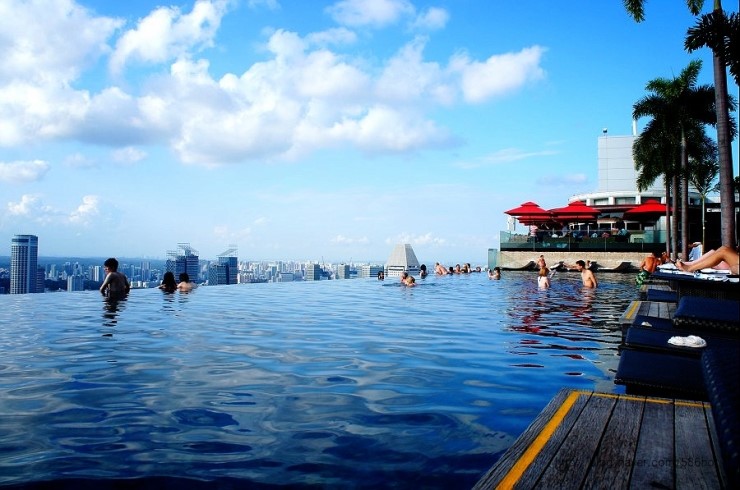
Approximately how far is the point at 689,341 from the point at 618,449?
2.72m

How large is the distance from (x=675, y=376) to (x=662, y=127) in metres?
33.4

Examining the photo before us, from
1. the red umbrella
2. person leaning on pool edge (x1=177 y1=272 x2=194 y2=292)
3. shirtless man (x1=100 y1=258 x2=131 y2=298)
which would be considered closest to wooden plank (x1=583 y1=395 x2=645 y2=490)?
shirtless man (x1=100 y1=258 x2=131 y2=298)

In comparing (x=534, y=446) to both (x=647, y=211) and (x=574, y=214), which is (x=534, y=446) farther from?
(x=647, y=211)

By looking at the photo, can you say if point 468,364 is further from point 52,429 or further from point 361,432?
point 52,429

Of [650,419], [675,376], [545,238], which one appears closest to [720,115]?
[675,376]

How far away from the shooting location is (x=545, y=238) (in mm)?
40906

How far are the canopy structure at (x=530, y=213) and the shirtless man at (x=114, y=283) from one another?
104 feet

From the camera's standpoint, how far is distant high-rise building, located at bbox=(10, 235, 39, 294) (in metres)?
68.1

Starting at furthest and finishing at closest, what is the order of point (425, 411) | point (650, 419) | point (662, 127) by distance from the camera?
point (662, 127), point (425, 411), point (650, 419)

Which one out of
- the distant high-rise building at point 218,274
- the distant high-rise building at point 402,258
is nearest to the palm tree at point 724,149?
the distant high-rise building at point 402,258

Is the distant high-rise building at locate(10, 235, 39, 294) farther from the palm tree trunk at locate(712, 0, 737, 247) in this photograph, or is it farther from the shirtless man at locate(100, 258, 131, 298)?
the palm tree trunk at locate(712, 0, 737, 247)

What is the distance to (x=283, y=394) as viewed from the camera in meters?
5.59

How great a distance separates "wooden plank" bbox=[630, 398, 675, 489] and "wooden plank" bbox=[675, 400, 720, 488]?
4 centimetres

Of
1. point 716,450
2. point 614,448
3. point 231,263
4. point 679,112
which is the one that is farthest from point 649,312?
point 231,263
